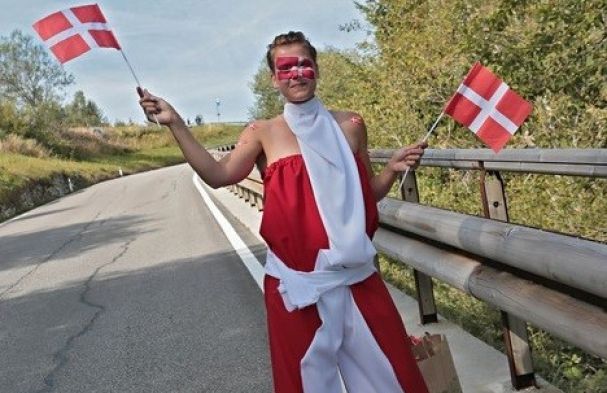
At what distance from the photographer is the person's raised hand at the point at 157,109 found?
2.32m

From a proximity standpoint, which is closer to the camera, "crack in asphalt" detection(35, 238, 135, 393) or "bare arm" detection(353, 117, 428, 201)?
"bare arm" detection(353, 117, 428, 201)

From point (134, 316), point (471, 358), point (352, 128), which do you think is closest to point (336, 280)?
point (352, 128)

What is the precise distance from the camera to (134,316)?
20.5 ft

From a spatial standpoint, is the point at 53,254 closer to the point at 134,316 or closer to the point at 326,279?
the point at 134,316

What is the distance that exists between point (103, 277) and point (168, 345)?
3.55 m

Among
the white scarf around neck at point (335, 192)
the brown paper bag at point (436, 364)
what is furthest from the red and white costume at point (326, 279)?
the brown paper bag at point (436, 364)

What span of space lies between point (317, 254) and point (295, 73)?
2.21 feet

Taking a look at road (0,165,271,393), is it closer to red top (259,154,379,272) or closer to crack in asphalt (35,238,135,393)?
crack in asphalt (35,238,135,393)

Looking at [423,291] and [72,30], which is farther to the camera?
[423,291]

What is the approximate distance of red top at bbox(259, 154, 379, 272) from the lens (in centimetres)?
223

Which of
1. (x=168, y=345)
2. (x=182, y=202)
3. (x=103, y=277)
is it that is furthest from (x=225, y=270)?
(x=182, y=202)

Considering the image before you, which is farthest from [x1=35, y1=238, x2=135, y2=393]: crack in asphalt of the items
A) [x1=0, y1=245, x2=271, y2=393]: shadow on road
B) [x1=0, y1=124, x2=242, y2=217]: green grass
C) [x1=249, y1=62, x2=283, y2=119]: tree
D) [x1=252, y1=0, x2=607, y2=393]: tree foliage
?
[x1=249, y1=62, x2=283, y2=119]: tree

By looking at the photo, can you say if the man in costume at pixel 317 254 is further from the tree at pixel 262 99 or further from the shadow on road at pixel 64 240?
the tree at pixel 262 99

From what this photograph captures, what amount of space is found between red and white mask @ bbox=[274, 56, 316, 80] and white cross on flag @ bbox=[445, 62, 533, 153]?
2.93 feet
